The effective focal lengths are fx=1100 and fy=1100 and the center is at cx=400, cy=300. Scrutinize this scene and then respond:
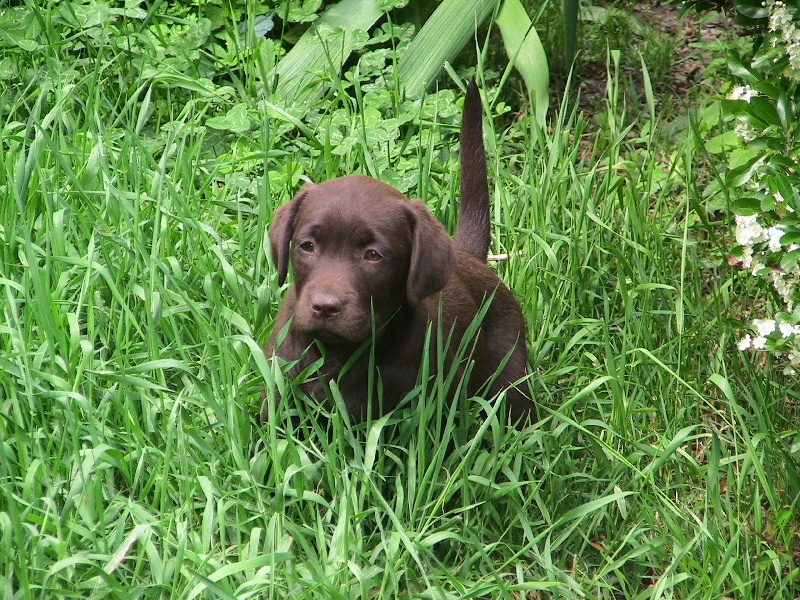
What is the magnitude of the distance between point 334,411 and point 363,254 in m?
0.45

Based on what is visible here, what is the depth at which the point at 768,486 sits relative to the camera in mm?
3051

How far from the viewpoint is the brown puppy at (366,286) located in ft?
9.59

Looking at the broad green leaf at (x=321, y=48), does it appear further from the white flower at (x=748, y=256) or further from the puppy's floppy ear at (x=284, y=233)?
the white flower at (x=748, y=256)

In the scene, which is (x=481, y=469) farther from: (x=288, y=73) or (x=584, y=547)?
(x=288, y=73)

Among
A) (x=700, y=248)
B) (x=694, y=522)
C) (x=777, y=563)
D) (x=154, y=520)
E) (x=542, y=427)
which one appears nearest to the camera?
(x=154, y=520)

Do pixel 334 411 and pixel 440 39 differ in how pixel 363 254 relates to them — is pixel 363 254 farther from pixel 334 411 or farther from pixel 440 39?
pixel 440 39

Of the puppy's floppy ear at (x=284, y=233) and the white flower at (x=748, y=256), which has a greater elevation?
the puppy's floppy ear at (x=284, y=233)

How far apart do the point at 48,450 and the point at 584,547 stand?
4.84 ft

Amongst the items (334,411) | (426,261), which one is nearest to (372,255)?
(426,261)


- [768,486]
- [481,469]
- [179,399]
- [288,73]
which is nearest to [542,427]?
[481,469]

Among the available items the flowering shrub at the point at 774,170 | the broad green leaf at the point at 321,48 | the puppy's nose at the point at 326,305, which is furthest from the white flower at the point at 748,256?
the broad green leaf at the point at 321,48

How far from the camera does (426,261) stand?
9.95 feet

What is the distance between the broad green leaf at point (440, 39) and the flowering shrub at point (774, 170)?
1560mm

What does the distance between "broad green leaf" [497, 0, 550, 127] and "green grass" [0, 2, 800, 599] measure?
225 millimetres
